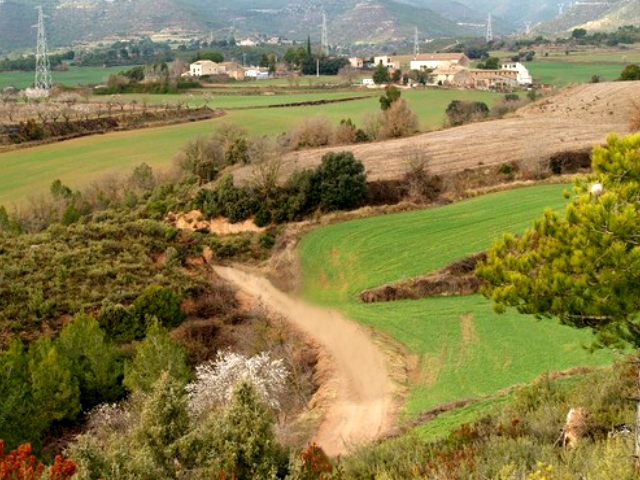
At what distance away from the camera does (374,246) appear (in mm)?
28922

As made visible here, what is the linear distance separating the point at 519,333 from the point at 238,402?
12017 millimetres

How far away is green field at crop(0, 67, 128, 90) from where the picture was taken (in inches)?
4306

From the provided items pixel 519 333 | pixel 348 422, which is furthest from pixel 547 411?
pixel 519 333

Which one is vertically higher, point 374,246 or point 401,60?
point 401,60

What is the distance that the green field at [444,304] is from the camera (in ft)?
58.4

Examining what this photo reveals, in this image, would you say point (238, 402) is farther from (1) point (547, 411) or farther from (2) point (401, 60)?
(2) point (401, 60)

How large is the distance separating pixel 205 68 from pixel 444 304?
100306 mm

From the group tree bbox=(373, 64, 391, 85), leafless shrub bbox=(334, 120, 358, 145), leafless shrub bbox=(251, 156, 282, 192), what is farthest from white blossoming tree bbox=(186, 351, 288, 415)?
tree bbox=(373, 64, 391, 85)

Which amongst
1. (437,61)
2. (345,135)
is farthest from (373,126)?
(437,61)

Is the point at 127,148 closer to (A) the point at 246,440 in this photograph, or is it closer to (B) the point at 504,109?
(B) the point at 504,109

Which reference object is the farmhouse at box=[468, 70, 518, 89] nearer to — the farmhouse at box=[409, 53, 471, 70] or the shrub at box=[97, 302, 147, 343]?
the farmhouse at box=[409, 53, 471, 70]

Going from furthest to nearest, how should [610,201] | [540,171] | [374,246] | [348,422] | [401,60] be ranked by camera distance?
[401,60] < [540,171] < [374,246] < [348,422] < [610,201]

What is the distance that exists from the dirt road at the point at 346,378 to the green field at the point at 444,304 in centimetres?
69

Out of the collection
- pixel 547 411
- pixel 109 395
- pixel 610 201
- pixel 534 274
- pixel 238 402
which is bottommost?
pixel 109 395
